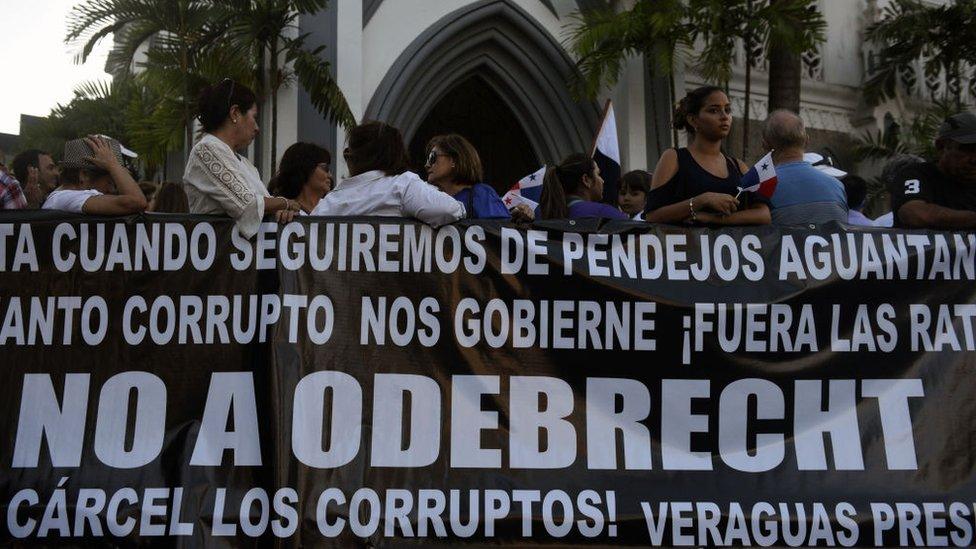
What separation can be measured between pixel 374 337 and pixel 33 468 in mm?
1471

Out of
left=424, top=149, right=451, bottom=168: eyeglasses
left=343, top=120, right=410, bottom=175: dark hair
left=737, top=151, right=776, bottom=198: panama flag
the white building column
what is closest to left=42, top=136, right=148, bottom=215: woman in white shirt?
left=343, top=120, right=410, bottom=175: dark hair

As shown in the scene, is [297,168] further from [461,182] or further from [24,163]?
[24,163]

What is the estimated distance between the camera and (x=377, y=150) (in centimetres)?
533

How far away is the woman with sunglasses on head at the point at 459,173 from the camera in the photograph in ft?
19.5

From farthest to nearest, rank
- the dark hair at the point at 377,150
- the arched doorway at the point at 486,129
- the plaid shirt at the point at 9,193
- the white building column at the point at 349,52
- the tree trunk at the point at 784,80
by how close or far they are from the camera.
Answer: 1. the arched doorway at the point at 486,129
2. the tree trunk at the point at 784,80
3. the white building column at the point at 349,52
4. the plaid shirt at the point at 9,193
5. the dark hair at the point at 377,150

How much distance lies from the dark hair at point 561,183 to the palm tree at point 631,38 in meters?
6.63

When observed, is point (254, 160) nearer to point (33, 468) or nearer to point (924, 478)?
point (33, 468)

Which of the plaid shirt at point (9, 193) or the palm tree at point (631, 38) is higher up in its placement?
the palm tree at point (631, 38)

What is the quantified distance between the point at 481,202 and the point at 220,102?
1.40 metres

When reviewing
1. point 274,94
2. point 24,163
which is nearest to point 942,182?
point 24,163

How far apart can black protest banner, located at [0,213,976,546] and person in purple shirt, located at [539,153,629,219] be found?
3.37 ft

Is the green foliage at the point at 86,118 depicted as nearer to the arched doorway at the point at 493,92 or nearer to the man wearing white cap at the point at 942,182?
the arched doorway at the point at 493,92

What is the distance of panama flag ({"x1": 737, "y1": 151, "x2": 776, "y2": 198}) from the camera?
210 inches

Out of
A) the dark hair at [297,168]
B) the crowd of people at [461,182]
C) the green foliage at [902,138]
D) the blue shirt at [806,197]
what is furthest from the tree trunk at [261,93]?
the green foliage at [902,138]
